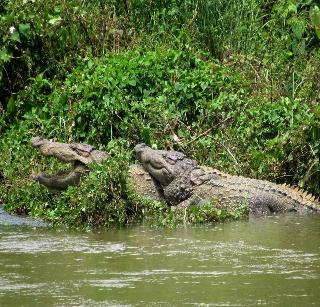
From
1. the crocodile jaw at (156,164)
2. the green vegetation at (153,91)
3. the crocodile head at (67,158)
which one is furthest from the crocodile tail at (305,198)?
the crocodile head at (67,158)

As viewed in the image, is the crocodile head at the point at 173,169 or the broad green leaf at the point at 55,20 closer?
the crocodile head at the point at 173,169

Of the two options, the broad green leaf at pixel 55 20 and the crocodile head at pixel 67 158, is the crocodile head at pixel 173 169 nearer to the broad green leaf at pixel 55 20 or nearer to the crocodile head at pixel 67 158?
the crocodile head at pixel 67 158

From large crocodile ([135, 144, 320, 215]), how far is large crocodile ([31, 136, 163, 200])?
11cm

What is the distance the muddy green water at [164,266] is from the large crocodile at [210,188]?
0.59 metres

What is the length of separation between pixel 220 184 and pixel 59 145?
1.67m

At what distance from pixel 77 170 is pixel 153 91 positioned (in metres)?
1.63

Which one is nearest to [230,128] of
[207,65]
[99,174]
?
[207,65]

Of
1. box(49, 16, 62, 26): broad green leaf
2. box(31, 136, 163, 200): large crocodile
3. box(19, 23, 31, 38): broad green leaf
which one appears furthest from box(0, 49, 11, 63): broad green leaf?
box(31, 136, 163, 200): large crocodile

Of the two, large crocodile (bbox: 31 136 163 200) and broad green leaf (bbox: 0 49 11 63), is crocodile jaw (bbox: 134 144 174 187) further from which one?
broad green leaf (bbox: 0 49 11 63)

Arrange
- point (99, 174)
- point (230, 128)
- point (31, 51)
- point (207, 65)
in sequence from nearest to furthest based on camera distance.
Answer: point (99, 174)
point (230, 128)
point (207, 65)
point (31, 51)

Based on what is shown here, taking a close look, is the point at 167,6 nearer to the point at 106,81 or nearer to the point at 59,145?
the point at 106,81

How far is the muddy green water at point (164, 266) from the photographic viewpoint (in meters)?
5.70

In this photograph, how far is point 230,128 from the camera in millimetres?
10141

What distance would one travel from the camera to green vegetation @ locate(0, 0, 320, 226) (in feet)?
30.9
